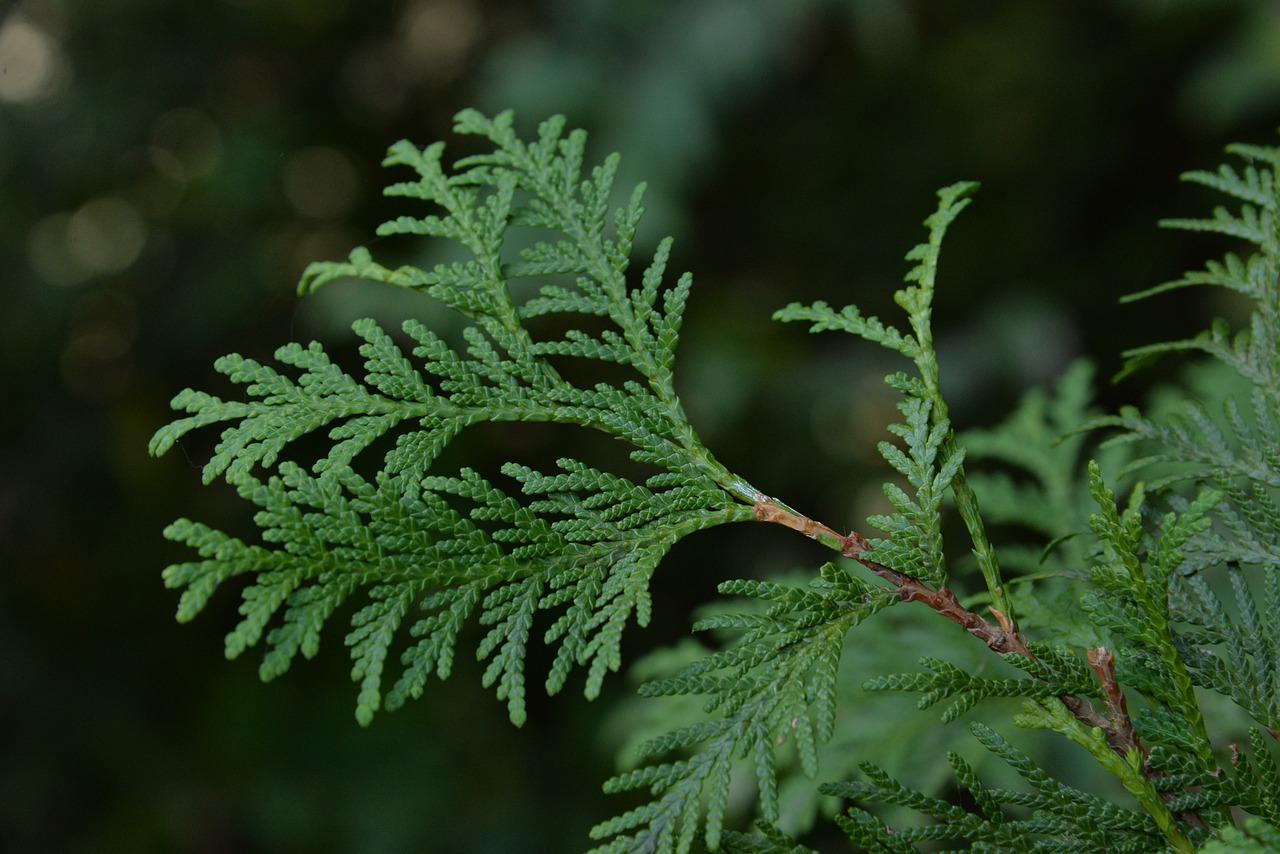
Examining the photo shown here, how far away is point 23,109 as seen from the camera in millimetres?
3119

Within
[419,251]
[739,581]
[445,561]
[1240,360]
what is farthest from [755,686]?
[419,251]

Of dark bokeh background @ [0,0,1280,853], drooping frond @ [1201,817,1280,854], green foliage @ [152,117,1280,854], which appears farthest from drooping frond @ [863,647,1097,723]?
dark bokeh background @ [0,0,1280,853]

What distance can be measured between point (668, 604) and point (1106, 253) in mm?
1892

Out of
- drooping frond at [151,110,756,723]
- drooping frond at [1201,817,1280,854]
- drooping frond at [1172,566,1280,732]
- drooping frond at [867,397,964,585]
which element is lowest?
drooping frond at [1201,817,1280,854]

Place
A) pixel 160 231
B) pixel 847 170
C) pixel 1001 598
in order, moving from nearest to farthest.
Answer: pixel 1001 598 < pixel 160 231 < pixel 847 170

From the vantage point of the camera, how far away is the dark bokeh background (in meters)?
2.60

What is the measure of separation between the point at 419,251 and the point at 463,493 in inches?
93.0

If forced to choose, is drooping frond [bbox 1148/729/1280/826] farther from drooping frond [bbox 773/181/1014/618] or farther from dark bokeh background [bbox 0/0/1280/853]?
dark bokeh background [bbox 0/0/1280/853]

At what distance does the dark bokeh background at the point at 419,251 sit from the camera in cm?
260

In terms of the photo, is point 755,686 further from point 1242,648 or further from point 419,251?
point 419,251

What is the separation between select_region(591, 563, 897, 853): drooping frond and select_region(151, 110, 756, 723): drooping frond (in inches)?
2.6

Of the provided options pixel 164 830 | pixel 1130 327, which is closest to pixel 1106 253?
pixel 1130 327

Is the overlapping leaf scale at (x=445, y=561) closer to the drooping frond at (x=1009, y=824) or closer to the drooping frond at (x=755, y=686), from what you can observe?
the drooping frond at (x=755, y=686)

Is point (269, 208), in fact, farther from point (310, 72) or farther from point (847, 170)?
point (847, 170)
